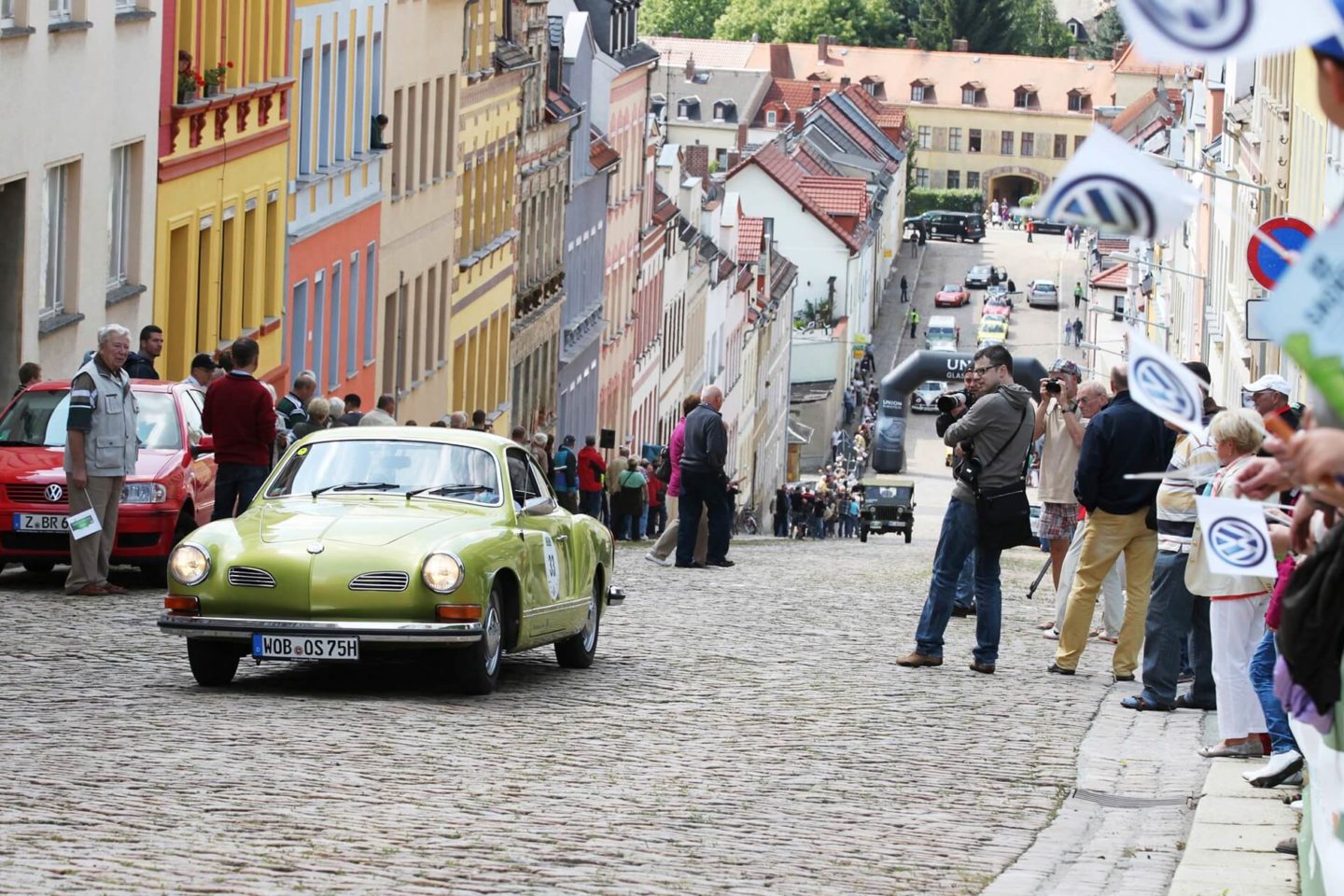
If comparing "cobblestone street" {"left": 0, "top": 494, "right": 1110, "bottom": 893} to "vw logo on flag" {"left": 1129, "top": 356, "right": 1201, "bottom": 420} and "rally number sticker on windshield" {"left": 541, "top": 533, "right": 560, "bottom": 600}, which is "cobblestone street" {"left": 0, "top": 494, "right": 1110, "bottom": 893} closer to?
"rally number sticker on windshield" {"left": 541, "top": 533, "right": 560, "bottom": 600}

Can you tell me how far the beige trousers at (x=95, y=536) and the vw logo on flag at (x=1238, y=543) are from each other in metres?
11.6

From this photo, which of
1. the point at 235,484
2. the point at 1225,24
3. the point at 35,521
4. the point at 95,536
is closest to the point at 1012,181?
the point at 235,484

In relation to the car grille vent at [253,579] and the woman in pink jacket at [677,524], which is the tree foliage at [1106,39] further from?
the car grille vent at [253,579]

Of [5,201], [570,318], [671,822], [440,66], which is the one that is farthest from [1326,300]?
[570,318]

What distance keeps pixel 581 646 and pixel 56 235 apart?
14704 mm

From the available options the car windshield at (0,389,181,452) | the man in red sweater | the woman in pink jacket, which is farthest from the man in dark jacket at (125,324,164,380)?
the woman in pink jacket

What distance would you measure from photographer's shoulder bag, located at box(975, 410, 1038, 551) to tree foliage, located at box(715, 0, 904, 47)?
564 feet

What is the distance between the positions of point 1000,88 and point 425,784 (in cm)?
17280

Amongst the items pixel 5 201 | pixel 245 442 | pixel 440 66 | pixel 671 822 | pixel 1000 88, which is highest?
pixel 1000 88

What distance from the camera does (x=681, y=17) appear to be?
7574 inches

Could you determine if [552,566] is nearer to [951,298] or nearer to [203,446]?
[203,446]

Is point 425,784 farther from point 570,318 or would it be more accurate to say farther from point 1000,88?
point 1000,88

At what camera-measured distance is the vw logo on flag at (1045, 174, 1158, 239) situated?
5.35 metres

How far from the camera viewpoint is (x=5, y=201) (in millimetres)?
27609
